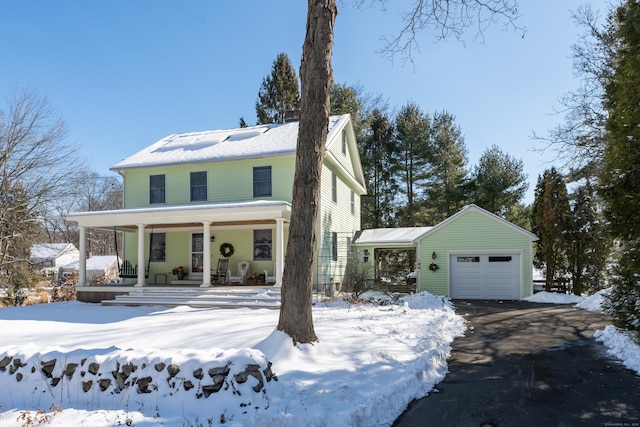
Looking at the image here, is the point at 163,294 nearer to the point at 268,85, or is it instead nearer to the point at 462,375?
the point at 462,375

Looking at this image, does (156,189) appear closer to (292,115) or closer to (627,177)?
(292,115)

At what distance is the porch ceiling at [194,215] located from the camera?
504 inches

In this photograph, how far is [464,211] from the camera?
17.3 metres

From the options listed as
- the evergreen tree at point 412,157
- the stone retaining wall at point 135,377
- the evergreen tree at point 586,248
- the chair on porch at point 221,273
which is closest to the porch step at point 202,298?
the chair on porch at point 221,273

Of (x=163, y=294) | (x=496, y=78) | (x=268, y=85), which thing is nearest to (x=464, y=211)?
(x=496, y=78)

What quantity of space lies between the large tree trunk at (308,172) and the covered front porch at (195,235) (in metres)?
6.41

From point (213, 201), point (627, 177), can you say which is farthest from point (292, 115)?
point (627, 177)

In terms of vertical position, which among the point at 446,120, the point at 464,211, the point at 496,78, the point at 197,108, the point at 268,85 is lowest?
the point at 464,211

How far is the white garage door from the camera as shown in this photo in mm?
16859

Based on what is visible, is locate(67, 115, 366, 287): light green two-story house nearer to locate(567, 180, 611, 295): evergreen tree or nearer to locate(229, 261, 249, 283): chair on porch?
locate(229, 261, 249, 283): chair on porch

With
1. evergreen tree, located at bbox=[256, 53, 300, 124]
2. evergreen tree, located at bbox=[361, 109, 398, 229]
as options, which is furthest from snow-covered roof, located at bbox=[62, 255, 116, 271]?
evergreen tree, located at bbox=[361, 109, 398, 229]

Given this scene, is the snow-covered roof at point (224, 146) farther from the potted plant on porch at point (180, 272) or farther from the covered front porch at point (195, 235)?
the potted plant on porch at point (180, 272)

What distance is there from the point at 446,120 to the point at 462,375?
83.5 ft

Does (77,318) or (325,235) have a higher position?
(325,235)
